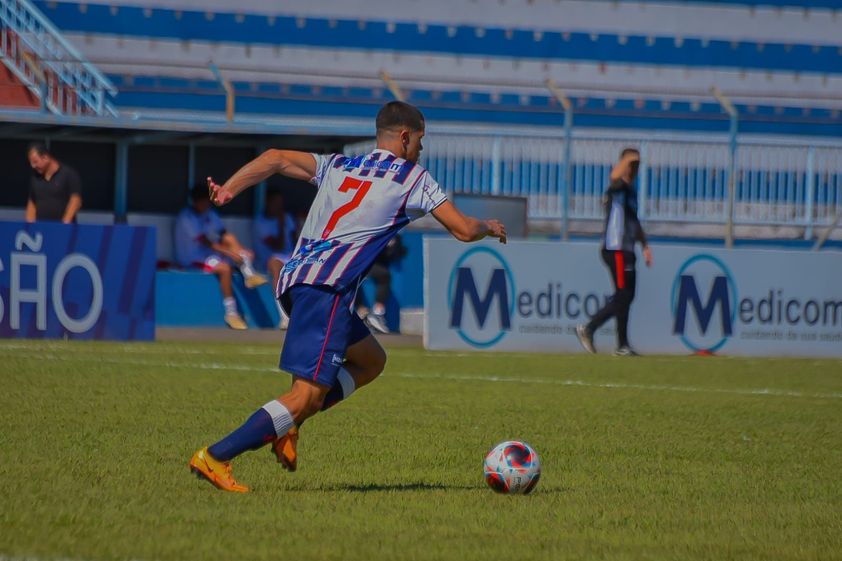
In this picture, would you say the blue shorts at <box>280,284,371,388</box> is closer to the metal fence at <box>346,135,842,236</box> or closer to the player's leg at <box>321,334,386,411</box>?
the player's leg at <box>321,334,386,411</box>

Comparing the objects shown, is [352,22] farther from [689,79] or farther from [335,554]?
[335,554]

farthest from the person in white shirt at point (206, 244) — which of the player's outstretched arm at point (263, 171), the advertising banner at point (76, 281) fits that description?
the player's outstretched arm at point (263, 171)

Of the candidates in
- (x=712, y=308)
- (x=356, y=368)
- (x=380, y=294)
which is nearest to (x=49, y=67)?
(x=380, y=294)

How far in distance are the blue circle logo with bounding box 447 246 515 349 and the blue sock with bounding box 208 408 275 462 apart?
10309 mm

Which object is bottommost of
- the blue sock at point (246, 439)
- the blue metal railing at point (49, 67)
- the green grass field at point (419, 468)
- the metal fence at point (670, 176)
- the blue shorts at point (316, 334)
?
the green grass field at point (419, 468)

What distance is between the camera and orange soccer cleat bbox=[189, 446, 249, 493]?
5871 millimetres

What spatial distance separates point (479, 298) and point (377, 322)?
2.94 metres

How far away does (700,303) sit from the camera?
671 inches

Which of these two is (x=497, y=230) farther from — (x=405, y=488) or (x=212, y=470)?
(x=212, y=470)

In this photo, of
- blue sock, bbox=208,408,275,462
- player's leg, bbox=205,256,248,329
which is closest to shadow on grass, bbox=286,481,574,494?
blue sock, bbox=208,408,275,462

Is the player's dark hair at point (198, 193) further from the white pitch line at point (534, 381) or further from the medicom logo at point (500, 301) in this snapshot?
the white pitch line at point (534, 381)

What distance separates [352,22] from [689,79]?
7.44 metres

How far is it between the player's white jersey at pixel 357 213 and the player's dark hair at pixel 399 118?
13 centimetres

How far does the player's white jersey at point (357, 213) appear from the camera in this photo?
615 centimetres
